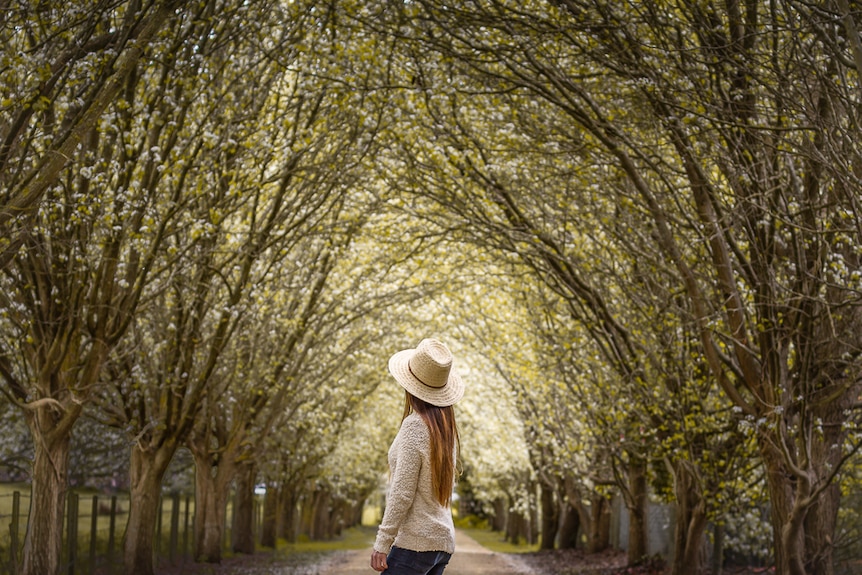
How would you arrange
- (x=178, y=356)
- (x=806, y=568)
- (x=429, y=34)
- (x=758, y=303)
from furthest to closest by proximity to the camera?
1. (x=178, y=356)
2. (x=806, y=568)
3. (x=429, y=34)
4. (x=758, y=303)

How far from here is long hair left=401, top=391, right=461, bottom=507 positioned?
6.16m

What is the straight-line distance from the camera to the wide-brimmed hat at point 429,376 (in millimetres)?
6316

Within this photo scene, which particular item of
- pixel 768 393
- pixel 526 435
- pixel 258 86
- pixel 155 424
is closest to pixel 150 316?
pixel 155 424

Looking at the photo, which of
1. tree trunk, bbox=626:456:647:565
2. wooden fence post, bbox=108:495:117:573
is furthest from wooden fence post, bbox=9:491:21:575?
tree trunk, bbox=626:456:647:565

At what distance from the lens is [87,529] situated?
17.1 m

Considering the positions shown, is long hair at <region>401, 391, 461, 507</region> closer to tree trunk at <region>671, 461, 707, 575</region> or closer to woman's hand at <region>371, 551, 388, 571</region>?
woman's hand at <region>371, 551, 388, 571</region>

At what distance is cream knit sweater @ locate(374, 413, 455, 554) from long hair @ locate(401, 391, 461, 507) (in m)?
0.03

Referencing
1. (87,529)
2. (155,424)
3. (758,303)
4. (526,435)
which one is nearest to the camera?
(758,303)

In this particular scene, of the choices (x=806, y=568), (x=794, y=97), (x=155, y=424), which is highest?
(x=794, y=97)

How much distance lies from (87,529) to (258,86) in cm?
813

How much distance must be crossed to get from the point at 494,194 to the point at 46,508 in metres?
6.80

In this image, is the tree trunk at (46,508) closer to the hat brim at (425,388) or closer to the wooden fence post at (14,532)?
the wooden fence post at (14,532)

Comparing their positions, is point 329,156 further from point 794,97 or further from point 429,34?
point 794,97

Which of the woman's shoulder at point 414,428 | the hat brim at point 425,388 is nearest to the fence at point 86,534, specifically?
the hat brim at point 425,388
